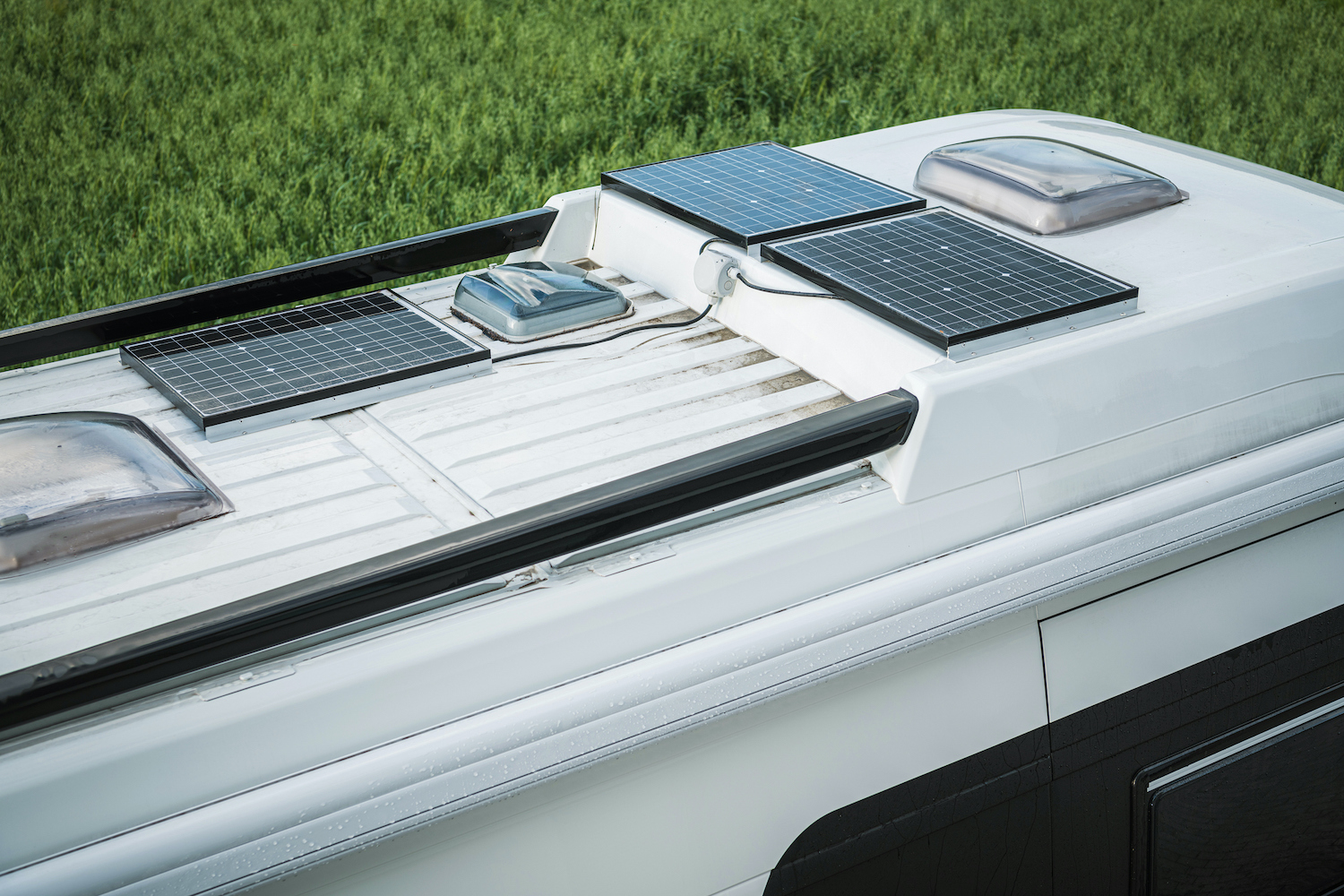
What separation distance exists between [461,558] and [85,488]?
582mm

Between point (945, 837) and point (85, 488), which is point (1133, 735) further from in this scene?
point (85, 488)

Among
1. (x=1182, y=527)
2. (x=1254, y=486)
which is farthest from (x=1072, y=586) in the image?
(x=1254, y=486)

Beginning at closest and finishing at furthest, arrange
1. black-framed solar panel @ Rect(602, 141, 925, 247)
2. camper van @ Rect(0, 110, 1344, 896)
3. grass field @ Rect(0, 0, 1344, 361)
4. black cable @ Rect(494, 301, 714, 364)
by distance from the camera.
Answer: camper van @ Rect(0, 110, 1344, 896) < black cable @ Rect(494, 301, 714, 364) < black-framed solar panel @ Rect(602, 141, 925, 247) < grass field @ Rect(0, 0, 1344, 361)

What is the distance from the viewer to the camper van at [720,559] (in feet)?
4.72

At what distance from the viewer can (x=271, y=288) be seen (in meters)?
2.36

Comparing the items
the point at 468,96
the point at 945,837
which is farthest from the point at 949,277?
the point at 468,96

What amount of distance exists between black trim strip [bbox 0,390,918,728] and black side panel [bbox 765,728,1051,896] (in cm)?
50

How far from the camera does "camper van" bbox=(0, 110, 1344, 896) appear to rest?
1.44 metres

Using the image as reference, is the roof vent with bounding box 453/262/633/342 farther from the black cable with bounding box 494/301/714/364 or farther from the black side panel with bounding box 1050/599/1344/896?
the black side panel with bounding box 1050/599/1344/896

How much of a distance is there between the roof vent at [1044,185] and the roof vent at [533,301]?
74cm

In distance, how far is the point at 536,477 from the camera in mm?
1813

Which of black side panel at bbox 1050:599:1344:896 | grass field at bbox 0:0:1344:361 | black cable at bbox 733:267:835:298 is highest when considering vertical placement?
black cable at bbox 733:267:835:298

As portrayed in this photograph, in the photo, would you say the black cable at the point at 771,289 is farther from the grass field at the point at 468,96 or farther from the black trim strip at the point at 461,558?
the grass field at the point at 468,96

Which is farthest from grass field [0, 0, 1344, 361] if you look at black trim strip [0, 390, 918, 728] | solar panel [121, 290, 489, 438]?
black trim strip [0, 390, 918, 728]
